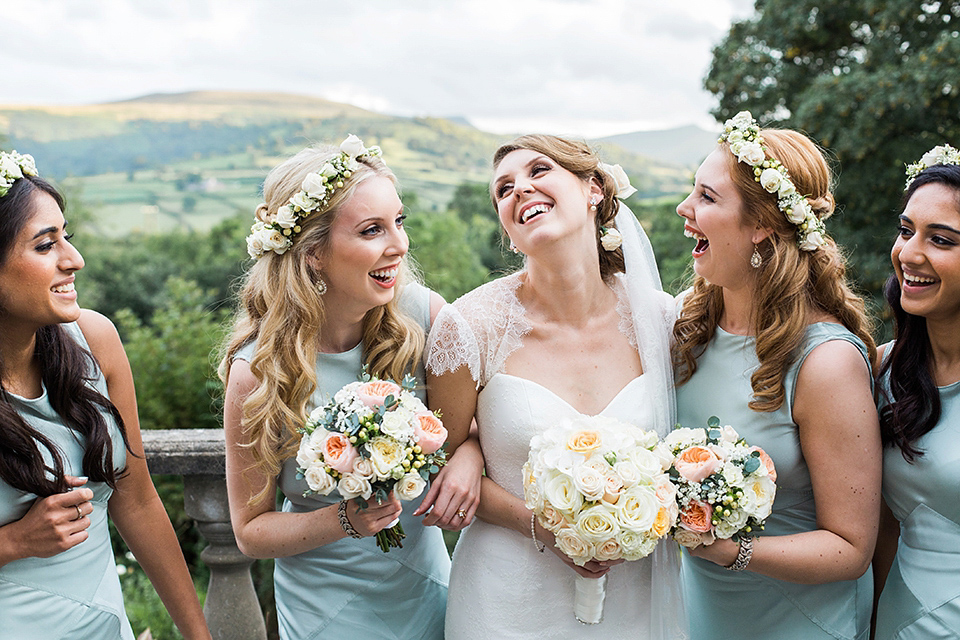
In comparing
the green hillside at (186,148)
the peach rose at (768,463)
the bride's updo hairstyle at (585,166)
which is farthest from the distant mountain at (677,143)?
the green hillside at (186,148)

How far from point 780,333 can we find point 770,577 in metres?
1.04

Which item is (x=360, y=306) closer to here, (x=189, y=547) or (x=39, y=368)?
(x=39, y=368)

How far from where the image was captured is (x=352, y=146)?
3443 millimetres

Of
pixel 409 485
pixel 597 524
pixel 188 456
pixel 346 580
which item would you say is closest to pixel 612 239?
pixel 597 524

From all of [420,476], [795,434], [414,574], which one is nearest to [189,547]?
[414,574]

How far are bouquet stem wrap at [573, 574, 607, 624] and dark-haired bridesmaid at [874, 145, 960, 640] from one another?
118 cm

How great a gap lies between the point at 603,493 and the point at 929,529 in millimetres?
1348

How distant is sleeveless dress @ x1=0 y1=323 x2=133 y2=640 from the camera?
9.50 ft

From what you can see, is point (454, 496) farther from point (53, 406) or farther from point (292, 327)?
point (53, 406)

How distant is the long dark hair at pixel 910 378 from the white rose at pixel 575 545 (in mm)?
1319

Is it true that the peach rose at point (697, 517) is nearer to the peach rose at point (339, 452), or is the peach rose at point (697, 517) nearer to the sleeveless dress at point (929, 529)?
the sleeveless dress at point (929, 529)

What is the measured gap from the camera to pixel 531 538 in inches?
131

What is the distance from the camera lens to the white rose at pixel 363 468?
2742 millimetres

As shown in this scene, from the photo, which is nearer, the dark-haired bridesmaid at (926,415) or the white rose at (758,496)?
the white rose at (758,496)
